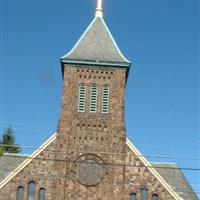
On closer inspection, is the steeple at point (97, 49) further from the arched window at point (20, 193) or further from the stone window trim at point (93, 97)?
the arched window at point (20, 193)

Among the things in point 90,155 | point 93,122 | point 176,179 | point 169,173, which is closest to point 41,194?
point 90,155

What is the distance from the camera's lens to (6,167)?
43344 millimetres

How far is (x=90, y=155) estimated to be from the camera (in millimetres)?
39844

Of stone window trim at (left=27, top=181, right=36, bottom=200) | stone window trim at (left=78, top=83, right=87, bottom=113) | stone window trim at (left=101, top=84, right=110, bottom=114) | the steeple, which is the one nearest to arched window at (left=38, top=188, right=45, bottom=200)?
stone window trim at (left=27, top=181, right=36, bottom=200)

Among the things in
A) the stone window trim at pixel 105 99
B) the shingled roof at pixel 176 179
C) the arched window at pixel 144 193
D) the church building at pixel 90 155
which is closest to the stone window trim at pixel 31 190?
the church building at pixel 90 155

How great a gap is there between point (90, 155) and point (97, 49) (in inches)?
331

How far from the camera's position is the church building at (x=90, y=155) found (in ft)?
128

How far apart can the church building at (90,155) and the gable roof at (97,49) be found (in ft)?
0.24

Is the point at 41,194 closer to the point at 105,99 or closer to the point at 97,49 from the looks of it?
the point at 105,99

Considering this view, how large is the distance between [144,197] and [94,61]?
34.0 feet

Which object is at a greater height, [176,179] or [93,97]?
[93,97]

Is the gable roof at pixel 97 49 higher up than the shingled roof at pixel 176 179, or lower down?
higher up

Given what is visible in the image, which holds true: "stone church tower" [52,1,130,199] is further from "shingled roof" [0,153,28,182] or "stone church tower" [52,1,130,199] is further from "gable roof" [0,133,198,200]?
"shingled roof" [0,153,28,182]

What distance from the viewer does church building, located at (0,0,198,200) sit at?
128 ft
